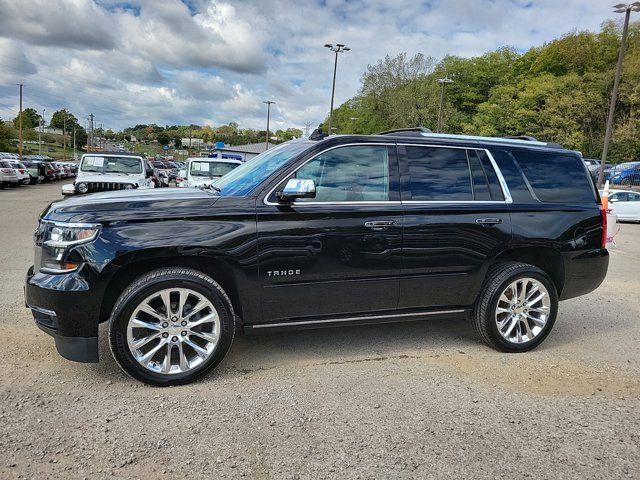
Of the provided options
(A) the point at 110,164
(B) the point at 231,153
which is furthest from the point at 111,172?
(B) the point at 231,153

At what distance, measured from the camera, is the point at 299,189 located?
11.3 feet

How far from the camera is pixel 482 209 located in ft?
13.5

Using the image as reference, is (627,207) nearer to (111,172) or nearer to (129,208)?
(111,172)

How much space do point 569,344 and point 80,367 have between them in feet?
14.1

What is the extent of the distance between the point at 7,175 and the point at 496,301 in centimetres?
2848

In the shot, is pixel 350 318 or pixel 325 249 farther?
pixel 350 318

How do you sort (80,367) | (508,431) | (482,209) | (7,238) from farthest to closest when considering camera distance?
1. (7,238)
2. (482,209)
3. (80,367)
4. (508,431)

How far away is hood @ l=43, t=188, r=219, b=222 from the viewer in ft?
10.8

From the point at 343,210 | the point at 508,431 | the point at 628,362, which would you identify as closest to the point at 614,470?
the point at 508,431

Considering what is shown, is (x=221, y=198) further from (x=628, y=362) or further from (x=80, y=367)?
Result: (x=628, y=362)

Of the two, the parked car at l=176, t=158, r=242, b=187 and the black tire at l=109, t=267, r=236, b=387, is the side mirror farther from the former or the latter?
the parked car at l=176, t=158, r=242, b=187

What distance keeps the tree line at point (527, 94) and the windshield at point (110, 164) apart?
137ft

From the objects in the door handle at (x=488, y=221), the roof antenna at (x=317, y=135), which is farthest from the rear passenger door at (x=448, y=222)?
the roof antenna at (x=317, y=135)

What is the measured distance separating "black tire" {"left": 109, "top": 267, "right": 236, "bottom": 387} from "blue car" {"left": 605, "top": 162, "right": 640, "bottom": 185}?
36.4 meters
